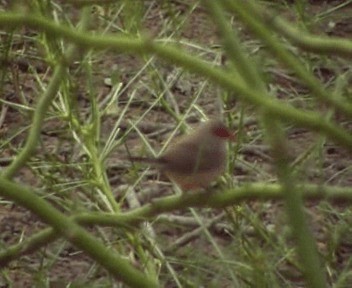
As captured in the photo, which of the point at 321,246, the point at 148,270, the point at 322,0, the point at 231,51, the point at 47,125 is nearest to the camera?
the point at 231,51

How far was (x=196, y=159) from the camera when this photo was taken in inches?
116

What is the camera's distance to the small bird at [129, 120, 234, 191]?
284 centimetres

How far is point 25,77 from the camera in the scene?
518 cm

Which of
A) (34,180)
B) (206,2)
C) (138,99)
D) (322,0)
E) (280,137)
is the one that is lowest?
(34,180)

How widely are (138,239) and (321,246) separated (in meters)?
1.53

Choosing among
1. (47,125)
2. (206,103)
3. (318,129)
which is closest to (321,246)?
(206,103)

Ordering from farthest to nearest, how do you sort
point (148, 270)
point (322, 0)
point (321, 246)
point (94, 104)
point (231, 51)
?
point (322, 0) → point (321, 246) → point (94, 104) → point (148, 270) → point (231, 51)

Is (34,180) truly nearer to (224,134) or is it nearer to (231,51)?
(224,134)

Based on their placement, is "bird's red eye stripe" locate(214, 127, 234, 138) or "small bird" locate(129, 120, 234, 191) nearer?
"small bird" locate(129, 120, 234, 191)

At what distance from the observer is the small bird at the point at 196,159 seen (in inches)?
112

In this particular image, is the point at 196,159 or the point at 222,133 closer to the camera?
the point at 196,159

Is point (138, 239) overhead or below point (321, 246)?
overhead

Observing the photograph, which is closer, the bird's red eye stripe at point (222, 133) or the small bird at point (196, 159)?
the small bird at point (196, 159)

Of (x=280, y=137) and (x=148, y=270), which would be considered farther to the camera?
(x=148, y=270)
